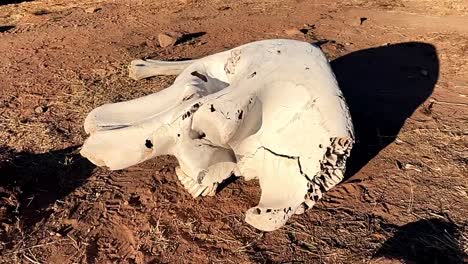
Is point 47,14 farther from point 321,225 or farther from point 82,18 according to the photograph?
point 321,225

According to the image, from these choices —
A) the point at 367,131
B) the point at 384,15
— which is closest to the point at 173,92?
the point at 367,131

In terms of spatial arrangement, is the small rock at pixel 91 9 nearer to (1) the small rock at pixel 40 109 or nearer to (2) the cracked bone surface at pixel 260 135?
(1) the small rock at pixel 40 109

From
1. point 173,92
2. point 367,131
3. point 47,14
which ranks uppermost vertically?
point 173,92

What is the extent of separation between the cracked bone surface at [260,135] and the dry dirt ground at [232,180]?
199mm

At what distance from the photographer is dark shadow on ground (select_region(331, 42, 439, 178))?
4.35 metres

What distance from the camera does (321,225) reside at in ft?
11.0

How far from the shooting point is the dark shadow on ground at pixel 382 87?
4.35 m

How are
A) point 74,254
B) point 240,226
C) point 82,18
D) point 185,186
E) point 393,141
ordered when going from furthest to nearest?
point 82,18
point 393,141
point 185,186
point 240,226
point 74,254

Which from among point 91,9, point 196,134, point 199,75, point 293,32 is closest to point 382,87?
point 293,32

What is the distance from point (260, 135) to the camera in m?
3.52

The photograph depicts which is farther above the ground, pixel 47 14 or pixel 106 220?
pixel 106 220

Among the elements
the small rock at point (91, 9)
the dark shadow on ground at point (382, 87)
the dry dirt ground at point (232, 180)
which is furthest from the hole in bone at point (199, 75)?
the small rock at point (91, 9)

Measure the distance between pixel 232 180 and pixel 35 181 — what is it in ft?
4.34

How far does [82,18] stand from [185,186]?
4.58 m
